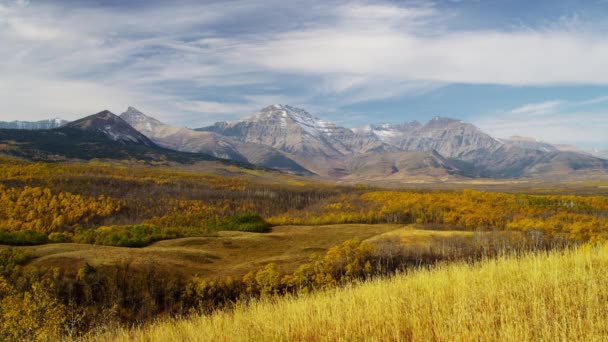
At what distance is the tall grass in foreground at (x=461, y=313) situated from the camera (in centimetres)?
771

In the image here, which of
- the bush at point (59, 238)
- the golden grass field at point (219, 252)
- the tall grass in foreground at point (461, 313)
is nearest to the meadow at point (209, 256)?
the tall grass in foreground at point (461, 313)

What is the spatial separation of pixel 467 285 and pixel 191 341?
7.16 metres

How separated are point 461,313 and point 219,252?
352ft

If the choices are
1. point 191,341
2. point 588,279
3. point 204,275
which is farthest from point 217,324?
point 204,275

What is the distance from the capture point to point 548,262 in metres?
12.9

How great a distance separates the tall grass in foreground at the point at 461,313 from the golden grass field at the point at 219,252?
7798 centimetres

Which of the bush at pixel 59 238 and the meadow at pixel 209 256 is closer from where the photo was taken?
the meadow at pixel 209 256

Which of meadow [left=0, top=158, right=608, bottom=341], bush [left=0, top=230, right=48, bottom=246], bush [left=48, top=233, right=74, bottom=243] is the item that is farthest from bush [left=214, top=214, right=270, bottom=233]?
bush [left=0, top=230, right=48, bottom=246]

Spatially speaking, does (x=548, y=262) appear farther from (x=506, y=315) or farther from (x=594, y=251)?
(x=506, y=315)

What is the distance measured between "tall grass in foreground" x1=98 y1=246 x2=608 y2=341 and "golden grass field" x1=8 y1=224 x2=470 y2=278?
77983 mm

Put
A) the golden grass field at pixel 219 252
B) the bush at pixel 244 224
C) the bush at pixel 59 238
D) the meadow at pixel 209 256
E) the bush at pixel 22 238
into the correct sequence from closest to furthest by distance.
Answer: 1. the meadow at pixel 209 256
2. the golden grass field at pixel 219 252
3. the bush at pixel 22 238
4. the bush at pixel 59 238
5. the bush at pixel 244 224

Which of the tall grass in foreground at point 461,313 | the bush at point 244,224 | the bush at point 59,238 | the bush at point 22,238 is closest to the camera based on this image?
the tall grass in foreground at point 461,313

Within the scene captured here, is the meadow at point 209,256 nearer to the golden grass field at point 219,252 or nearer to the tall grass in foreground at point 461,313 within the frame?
the tall grass in foreground at point 461,313

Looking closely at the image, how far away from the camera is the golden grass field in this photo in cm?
8444
